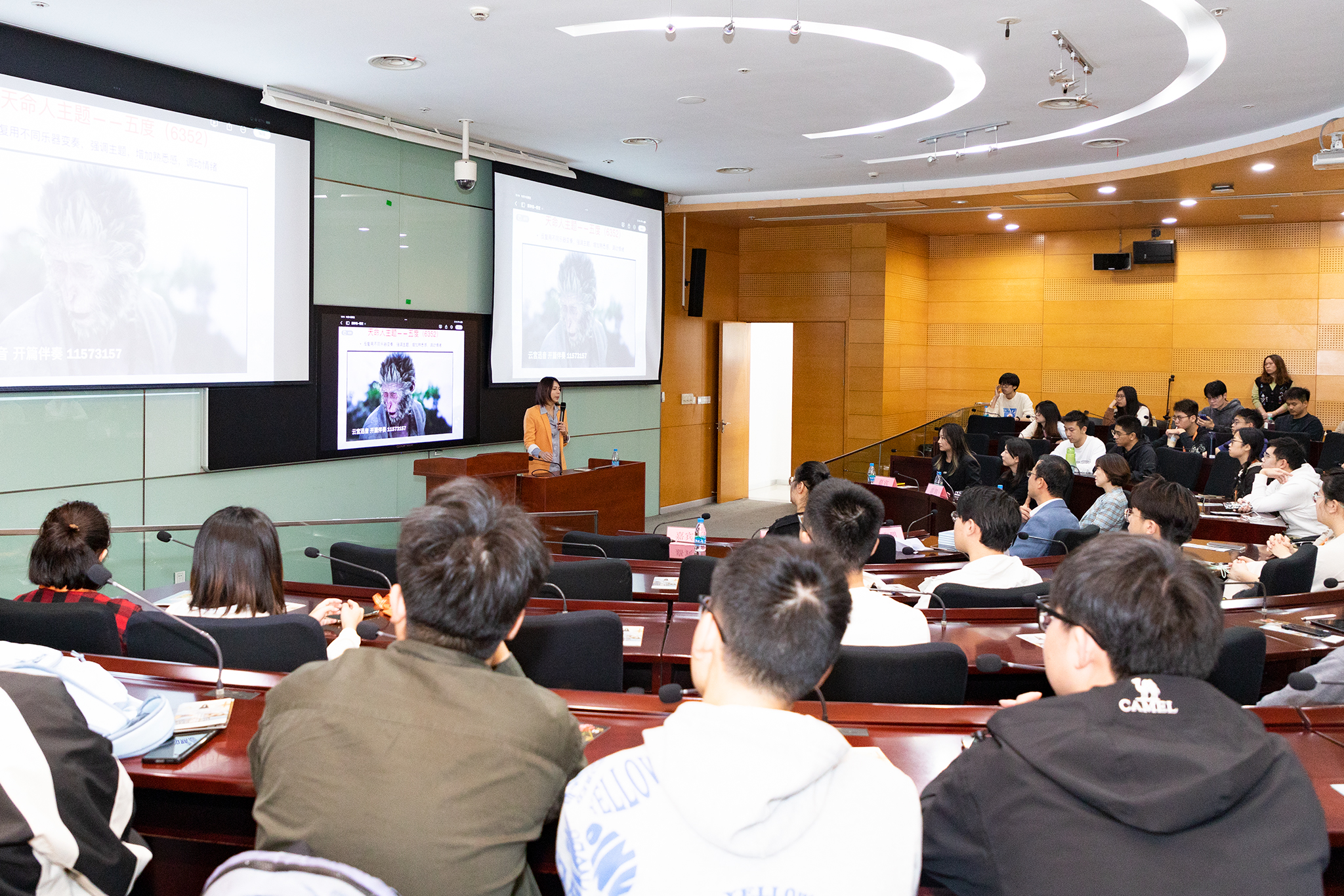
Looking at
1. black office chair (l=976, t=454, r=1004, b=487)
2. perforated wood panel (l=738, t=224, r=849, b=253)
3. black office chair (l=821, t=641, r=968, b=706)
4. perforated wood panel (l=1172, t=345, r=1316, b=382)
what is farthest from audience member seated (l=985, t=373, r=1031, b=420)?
black office chair (l=821, t=641, r=968, b=706)

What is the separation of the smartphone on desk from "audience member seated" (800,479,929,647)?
162 centimetres

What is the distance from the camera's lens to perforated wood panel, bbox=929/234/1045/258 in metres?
12.2

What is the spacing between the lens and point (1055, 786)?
1367 mm

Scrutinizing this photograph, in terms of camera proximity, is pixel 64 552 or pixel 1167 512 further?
pixel 1167 512

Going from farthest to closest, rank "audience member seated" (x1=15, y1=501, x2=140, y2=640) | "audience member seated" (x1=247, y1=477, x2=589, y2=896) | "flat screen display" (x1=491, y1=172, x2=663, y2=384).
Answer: "flat screen display" (x1=491, y1=172, x2=663, y2=384) < "audience member seated" (x1=15, y1=501, x2=140, y2=640) < "audience member seated" (x1=247, y1=477, x2=589, y2=896)

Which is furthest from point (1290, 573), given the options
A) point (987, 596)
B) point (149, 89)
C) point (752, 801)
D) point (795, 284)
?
point (795, 284)

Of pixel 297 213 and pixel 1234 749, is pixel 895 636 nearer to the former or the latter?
pixel 1234 749

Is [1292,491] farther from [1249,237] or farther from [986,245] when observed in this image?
[986,245]

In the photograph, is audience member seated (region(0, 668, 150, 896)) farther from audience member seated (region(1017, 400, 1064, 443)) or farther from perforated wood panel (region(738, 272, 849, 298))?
perforated wood panel (region(738, 272, 849, 298))

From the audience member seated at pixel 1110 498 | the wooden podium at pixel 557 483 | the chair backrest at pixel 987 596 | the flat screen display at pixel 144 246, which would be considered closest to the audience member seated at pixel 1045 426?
the audience member seated at pixel 1110 498

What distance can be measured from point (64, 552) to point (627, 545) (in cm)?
235

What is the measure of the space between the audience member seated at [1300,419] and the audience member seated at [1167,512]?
22.0 ft

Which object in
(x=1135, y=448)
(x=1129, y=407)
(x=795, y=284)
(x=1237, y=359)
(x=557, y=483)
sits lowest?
(x=557, y=483)

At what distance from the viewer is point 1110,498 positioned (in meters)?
5.66
